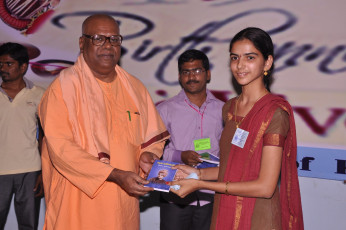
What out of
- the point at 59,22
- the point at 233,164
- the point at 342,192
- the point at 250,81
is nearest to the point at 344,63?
the point at 342,192

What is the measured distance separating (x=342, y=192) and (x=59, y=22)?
3.43m

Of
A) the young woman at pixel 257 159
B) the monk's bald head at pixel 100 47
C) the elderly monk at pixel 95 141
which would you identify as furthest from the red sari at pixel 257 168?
the monk's bald head at pixel 100 47

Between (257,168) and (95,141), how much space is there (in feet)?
3.26

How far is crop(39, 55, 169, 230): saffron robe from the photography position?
222cm

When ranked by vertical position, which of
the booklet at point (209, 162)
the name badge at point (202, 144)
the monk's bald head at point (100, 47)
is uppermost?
the monk's bald head at point (100, 47)

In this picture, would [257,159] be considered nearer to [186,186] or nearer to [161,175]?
[186,186]

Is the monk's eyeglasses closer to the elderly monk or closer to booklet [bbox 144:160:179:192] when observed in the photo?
the elderly monk

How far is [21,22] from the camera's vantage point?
14.0 feet

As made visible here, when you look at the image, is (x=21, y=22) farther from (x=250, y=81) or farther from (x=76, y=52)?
(x=250, y=81)

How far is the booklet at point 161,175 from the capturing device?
2021 mm

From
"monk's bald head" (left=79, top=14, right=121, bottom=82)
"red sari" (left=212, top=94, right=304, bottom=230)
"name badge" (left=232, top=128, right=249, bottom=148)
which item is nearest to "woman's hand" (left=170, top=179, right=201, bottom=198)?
"red sari" (left=212, top=94, right=304, bottom=230)

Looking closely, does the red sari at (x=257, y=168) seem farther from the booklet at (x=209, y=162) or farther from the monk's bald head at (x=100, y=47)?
the monk's bald head at (x=100, y=47)

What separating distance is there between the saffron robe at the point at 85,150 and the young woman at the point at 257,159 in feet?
1.88

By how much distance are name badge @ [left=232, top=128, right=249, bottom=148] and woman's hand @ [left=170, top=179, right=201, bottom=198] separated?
11.9 inches
